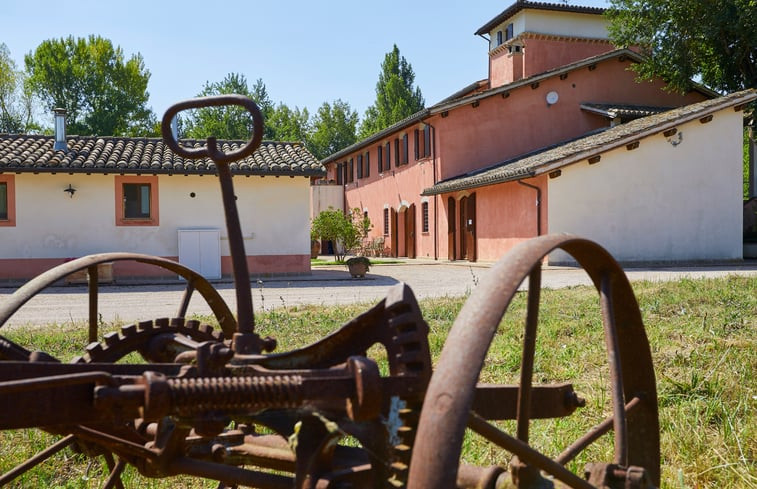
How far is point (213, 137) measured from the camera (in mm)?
1738

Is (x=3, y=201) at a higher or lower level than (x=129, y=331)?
higher

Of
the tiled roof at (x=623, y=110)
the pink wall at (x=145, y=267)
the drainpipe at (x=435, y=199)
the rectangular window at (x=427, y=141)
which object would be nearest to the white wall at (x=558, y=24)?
the tiled roof at (x=623, y=110)

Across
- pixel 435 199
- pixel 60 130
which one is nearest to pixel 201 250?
pixel 60 130

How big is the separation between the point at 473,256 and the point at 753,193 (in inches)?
439

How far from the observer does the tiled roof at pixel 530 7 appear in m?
25.9

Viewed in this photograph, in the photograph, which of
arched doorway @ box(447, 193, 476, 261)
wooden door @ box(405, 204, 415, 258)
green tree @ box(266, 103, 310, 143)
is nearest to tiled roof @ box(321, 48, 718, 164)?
arched doorway @ box(447, 193, 476, 261)

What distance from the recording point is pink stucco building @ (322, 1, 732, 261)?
22469 millimetres

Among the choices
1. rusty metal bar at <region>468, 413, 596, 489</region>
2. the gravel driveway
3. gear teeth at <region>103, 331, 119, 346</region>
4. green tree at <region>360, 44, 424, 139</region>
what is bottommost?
the gravel driveway

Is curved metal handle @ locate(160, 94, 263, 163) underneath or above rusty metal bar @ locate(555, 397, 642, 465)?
above

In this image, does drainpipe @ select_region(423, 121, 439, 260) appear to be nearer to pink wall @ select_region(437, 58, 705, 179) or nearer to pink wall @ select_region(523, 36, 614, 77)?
pink wall @ select_region(437, 58, 705, 179)

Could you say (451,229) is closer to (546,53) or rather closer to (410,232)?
(410,232)

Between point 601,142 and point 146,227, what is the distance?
12466 millimetres

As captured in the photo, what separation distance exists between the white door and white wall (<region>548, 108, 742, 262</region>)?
353 inches

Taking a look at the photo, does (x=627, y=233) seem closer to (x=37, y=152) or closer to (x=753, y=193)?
(x=753, y=193)
